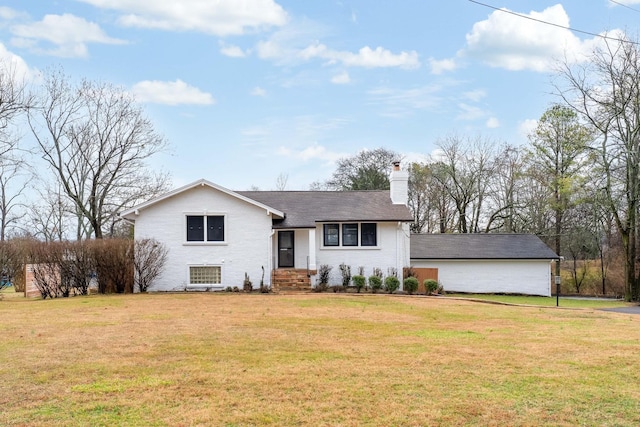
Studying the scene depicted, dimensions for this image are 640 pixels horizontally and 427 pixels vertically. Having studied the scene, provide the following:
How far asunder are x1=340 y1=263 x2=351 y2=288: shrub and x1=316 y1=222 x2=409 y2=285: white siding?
202 mm

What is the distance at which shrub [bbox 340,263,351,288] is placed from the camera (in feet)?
80.1

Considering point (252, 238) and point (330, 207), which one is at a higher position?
point (330, 207)

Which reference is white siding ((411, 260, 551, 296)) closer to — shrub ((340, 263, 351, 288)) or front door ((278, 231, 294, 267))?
shrub ((340, 263, 351, 288))

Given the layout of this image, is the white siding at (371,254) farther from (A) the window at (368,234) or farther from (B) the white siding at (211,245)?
(B) the white siding at (211,245)

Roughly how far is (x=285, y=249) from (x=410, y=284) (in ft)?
19.7

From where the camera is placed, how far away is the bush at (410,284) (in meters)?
23.0

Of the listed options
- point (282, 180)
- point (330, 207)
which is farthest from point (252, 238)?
point (282, 180)

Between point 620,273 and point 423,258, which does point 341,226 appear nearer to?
point 423,258

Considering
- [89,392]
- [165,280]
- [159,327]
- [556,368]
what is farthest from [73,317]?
[556,368]

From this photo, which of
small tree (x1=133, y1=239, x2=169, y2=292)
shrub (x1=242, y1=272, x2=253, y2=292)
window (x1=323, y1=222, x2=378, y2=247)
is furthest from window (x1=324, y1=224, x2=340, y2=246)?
small tree (x1=133, y1=239, x2=169, y2=292)

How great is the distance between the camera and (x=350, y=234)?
25.3 meters

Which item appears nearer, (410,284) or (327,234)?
(410,284)

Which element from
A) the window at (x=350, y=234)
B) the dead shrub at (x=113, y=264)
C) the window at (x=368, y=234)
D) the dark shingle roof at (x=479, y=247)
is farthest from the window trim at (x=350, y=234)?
the dead shrub at (x=113, y=264)

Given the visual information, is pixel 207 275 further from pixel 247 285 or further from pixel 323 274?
pixel 323 274
